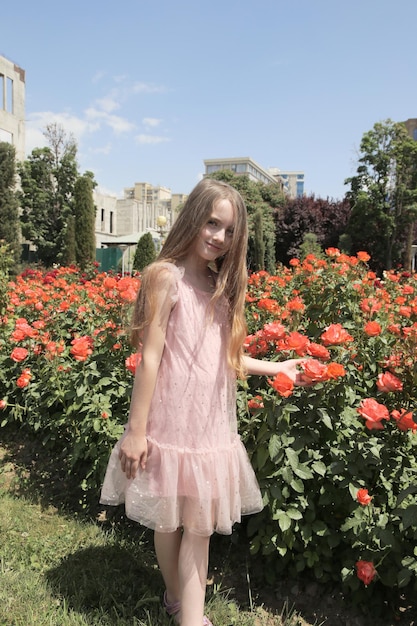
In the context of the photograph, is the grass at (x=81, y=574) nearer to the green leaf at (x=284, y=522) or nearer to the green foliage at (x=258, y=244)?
the green leaf at (x=284, y=522)

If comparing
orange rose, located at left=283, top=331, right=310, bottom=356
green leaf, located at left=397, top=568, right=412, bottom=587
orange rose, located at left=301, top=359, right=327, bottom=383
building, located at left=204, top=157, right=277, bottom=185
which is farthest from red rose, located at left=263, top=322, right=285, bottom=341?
building, located at left=204, top=157, right=277, bottom=185

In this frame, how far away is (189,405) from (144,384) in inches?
7.1

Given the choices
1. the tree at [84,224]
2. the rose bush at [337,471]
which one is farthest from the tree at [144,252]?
the rose bush at [337,471]

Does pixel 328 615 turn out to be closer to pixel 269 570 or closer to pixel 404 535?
pixel 269 570

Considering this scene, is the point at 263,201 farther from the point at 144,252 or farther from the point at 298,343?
the point at 298,343

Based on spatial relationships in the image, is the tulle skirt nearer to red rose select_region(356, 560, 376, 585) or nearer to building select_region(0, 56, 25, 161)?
red rose select_region(356, 560, 376, 585)

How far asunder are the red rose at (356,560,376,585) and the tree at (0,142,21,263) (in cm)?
1844

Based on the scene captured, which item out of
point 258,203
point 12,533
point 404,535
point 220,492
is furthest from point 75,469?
point 258,203

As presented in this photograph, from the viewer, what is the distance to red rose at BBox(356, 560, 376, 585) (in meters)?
1.73

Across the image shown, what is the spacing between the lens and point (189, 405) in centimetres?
165

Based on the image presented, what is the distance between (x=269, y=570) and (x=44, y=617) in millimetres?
869

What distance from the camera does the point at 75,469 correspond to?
9.59ft

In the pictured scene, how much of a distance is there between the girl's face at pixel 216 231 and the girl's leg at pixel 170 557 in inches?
38.0

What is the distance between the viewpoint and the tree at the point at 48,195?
89.0 ft
